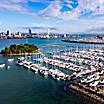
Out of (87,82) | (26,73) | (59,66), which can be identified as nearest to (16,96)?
(87,82)

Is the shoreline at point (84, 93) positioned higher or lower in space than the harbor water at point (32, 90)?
higher

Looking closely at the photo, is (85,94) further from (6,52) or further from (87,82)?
(6,52)

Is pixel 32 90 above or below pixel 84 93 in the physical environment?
below

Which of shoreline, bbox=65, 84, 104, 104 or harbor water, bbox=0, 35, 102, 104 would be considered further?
harbor water, bbox=0, 35, 102, 104

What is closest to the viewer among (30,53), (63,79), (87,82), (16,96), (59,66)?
(16,96)

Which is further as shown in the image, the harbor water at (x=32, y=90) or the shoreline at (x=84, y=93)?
the harbor water at (x=32, y=90)

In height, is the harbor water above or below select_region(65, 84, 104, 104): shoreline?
below

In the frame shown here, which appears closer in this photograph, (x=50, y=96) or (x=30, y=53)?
(x=50, y=96)

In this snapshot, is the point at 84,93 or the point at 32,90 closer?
A: the point at 84,93
